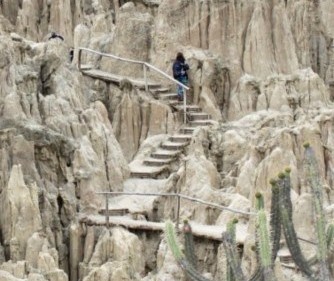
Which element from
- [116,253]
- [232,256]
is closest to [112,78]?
[116,253]

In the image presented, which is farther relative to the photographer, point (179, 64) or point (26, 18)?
point (26, 18)

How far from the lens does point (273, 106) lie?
74.9 feet

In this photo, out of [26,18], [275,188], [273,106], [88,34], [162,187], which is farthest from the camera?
[26,18]

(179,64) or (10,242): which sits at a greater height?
(179,64)

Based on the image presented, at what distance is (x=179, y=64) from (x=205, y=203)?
16.4ft

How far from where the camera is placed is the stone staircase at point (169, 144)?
21.4 m

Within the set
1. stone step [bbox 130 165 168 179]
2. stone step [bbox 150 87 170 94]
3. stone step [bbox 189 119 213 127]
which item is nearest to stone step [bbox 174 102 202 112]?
stone step [bbox 189 119 213 127]

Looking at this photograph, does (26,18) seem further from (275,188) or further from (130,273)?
(275,188)

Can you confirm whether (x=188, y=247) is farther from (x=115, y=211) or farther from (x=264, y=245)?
(x=115, y=211)

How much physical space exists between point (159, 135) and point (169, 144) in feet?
1.51

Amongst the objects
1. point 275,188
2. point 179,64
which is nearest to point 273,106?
point 179,64

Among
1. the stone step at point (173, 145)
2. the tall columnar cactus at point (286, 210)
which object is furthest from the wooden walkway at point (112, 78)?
the tall columnar cactus at point (286, 210)

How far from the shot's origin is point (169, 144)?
72.2 feet

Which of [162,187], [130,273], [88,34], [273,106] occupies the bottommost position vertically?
[130,273]
